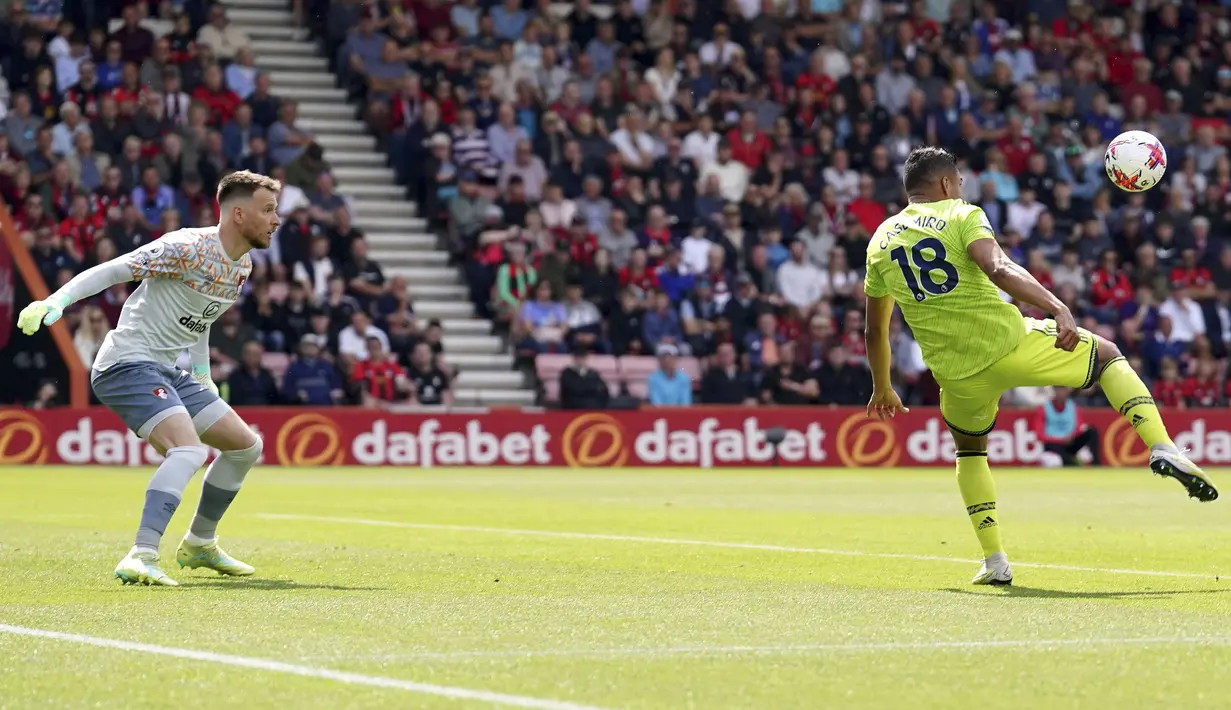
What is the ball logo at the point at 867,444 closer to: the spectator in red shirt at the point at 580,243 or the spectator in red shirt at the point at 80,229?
the spectator in red shirt at the point at 580,243

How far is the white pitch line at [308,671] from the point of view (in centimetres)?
576

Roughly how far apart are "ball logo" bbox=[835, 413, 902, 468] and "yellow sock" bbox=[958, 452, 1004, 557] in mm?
17079

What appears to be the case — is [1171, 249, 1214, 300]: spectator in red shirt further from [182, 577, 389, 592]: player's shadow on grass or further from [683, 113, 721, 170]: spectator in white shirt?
[182, 577, 389, 592]: player's shadow on grass

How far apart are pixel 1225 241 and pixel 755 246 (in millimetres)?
8182

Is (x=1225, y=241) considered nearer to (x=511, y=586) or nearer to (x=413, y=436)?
(x=413, y=436)

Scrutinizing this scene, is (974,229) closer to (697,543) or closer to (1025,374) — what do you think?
(1025,374)

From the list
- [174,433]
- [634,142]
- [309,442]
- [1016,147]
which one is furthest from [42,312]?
[1016,147]

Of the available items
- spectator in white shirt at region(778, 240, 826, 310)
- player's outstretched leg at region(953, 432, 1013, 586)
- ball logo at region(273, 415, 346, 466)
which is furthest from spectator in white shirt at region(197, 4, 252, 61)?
player's outstretched leg at region(953, 432, 1013, 586)

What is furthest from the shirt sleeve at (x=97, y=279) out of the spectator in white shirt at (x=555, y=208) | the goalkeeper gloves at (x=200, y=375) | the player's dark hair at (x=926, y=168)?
the spectator in white shirt at (x=555, y=208)

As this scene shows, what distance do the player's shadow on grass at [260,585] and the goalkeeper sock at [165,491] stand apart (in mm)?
313

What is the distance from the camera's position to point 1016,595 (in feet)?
30.0

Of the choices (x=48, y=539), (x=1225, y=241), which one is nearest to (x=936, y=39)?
(x=1225, y=241)

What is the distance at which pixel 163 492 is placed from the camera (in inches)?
393

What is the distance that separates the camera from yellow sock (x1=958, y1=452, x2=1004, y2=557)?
9.88 metres
